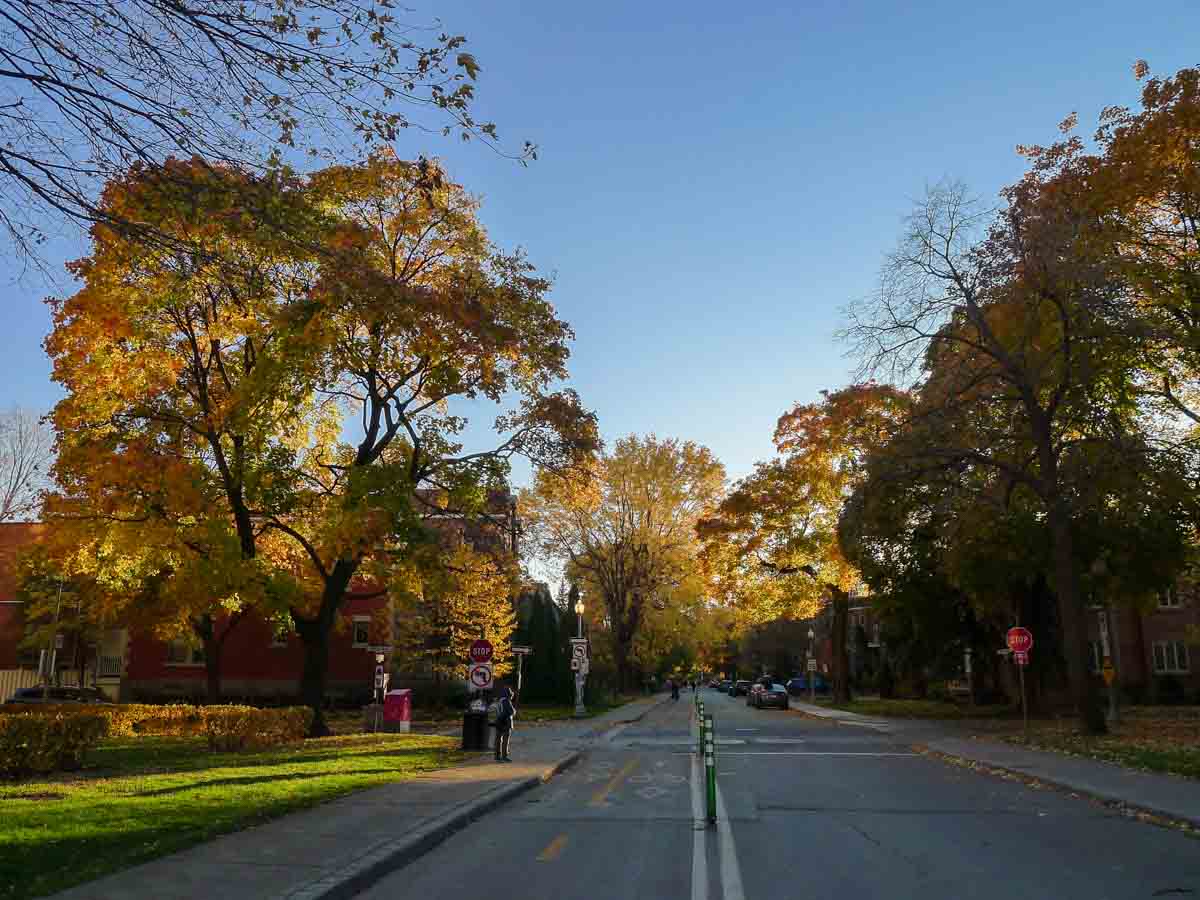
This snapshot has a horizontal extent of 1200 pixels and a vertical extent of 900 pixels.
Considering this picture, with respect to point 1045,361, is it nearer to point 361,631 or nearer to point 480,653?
point 480,653

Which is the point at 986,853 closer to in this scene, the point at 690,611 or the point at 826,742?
the point at 826,742

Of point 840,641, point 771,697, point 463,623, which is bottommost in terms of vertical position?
point 771,697

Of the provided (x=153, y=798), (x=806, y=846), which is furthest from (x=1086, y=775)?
(x=153, y=798)

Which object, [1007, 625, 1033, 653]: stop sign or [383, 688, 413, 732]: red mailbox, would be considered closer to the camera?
[1007, 625, 1033, 653]: stop sign

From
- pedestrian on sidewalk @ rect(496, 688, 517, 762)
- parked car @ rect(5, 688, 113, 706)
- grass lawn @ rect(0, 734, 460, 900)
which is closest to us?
grass lawn @ rect(0, 734, 460, 900)

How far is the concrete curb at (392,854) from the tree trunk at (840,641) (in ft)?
114

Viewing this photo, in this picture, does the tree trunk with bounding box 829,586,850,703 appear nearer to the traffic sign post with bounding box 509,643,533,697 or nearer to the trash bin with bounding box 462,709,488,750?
the traffic sign post with bounding box 509,643,533,697

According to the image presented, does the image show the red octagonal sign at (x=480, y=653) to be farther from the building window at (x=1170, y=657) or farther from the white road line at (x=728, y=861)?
the building window at (x=1170, y=657)

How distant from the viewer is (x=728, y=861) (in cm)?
861

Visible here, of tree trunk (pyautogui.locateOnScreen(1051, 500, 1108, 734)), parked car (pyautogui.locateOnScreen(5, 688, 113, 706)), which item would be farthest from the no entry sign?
parked car (pyautogui.locateOnScreen(5, 688, 113, 706))

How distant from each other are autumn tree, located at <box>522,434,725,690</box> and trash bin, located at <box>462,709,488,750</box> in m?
30.7

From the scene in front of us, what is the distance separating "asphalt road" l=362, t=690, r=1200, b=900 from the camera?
7.56m

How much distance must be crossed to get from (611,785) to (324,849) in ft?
23.0

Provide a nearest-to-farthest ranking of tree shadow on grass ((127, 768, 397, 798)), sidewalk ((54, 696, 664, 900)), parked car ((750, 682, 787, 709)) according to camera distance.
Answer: sidewalk ((54, 696, 664, 900)) < tree shadow on grass ((127, 768, 397, 798)) < parked car ((750, 682, 787, 709))
